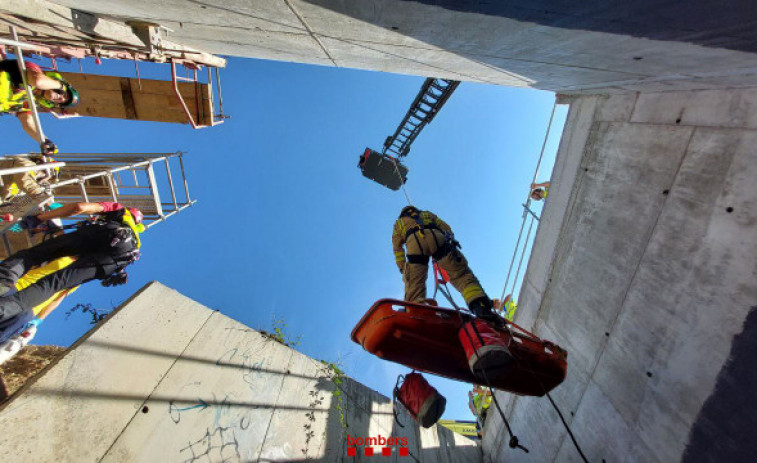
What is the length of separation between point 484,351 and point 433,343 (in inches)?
30.8

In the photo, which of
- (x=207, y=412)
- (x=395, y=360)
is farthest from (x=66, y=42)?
(x=395, y=360)

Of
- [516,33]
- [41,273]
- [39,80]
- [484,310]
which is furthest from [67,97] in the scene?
[484,310]

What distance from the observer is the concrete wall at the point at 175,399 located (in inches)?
87.6

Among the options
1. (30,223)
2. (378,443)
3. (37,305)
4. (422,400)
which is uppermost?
(30,223)

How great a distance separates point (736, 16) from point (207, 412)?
4456 mm

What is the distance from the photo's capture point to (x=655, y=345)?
3.13 meters

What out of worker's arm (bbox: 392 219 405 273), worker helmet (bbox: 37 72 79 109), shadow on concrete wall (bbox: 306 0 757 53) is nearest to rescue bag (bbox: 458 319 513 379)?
worker's arm (bbox: 392 219 405 273)

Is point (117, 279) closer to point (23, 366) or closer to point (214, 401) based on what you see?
point (23, 366)

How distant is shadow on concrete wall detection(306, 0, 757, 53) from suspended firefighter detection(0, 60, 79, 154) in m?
3.86

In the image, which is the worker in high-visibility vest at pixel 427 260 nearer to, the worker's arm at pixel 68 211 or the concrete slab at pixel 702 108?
the concrete slab at pixel 702 108

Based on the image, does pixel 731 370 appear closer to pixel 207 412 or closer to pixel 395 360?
pixel 395 360

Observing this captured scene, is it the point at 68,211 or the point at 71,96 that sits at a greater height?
the point at 71,96

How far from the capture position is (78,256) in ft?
12.0

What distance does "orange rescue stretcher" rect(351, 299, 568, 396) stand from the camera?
3309mm
